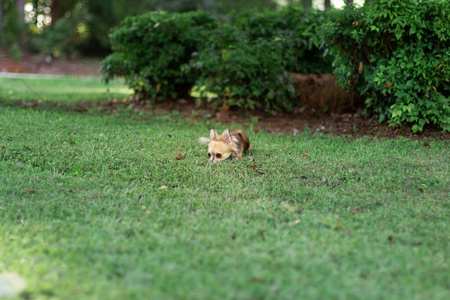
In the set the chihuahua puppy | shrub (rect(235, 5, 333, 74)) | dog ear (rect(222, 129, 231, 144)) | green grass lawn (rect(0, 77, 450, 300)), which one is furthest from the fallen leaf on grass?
shrub (rect(235, 5, 333, 74))

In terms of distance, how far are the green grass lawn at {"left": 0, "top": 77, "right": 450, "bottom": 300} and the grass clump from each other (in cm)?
1

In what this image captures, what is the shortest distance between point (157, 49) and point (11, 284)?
22.4ft

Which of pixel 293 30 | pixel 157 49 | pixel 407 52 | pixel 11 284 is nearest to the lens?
pixel 11 284

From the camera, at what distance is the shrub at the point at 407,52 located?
5.72 m

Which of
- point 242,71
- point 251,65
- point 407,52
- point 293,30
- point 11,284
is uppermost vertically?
point 293,30

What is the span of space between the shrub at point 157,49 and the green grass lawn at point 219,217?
2.95 metres

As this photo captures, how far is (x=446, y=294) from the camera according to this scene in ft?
7.77

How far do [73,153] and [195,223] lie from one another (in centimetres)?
239

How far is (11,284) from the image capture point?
2.40 metres

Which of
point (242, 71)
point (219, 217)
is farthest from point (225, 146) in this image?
point (242, 71)

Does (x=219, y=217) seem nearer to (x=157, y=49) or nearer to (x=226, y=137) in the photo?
(x=226, y=137)

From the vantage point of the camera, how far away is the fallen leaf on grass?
2318 mm

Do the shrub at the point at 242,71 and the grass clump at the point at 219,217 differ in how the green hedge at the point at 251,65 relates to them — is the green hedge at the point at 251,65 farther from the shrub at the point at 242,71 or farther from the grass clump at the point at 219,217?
the grass clump at the point at 219,217

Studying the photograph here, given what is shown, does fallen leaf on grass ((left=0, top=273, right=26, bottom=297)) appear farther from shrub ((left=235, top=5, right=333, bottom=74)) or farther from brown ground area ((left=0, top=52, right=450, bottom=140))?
shrub ((left=235, top=5, right=333, bottom=74))
